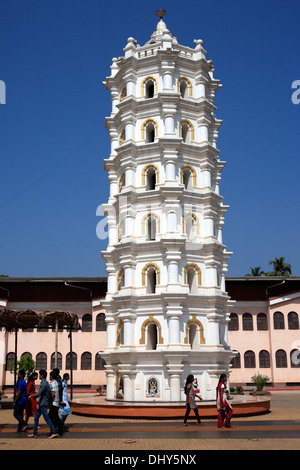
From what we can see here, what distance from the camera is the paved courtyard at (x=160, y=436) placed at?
1488 cm

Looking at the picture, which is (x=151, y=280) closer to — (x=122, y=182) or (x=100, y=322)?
(x=122, y=182)

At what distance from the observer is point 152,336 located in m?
28.8

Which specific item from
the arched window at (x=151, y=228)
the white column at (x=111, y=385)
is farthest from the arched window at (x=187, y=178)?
the white column at (x=111, y=385)

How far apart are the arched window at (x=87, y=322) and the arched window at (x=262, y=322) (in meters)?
16.9

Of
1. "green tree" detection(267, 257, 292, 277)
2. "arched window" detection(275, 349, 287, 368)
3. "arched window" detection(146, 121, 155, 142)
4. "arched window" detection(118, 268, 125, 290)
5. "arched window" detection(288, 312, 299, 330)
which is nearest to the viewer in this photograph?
"arched window" detection(118, 268, 125, 290)

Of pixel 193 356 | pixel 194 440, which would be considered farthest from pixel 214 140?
pixel 194 440

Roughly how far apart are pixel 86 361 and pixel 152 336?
1993cm

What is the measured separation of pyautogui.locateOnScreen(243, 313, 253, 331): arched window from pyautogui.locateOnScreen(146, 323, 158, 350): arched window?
22604mm

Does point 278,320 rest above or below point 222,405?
above

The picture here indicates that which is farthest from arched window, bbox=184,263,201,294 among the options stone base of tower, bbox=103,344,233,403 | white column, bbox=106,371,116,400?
white column, bbox=106,371,116,400

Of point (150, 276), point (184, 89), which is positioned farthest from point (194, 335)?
point (184, 89)

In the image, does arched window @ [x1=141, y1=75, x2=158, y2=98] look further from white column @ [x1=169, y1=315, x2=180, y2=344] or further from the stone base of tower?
the stone base of tower

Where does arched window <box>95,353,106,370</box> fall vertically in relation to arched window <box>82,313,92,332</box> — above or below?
below

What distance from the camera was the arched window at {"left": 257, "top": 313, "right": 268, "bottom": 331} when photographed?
49531mm
